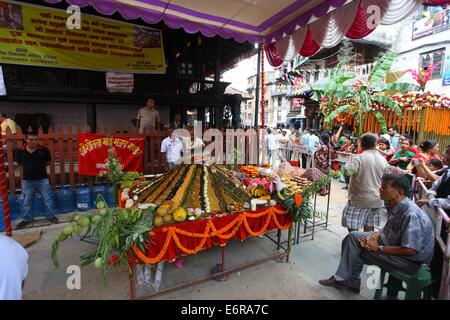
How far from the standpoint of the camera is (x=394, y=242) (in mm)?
2420

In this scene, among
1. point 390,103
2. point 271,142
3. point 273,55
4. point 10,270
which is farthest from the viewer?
point 271,142

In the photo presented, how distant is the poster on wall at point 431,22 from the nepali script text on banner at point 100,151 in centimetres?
1704

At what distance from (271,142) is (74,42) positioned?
7.93 meters

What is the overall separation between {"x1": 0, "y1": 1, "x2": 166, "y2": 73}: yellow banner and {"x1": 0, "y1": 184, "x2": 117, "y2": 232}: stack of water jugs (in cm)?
358

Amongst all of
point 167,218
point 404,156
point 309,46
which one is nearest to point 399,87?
point 404,156

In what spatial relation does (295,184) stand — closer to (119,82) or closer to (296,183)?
(296,183)

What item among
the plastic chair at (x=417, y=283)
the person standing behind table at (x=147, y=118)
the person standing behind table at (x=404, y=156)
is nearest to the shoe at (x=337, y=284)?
the plastic chair at (x=417, y=283)

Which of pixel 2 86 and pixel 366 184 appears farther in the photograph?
→ pixel 2 86

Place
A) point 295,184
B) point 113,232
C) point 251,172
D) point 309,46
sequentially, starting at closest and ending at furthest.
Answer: point 113,232 < point 295,184 < point 309,46 < point 251,172

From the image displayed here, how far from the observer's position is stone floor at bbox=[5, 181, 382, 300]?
111 inches

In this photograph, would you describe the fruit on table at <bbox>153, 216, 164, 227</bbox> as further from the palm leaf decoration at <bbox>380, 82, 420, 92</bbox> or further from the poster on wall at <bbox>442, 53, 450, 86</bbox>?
the poster on wall at <bbox>442, 53, 450, 86</bbox>

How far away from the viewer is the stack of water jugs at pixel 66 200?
488 centimetres

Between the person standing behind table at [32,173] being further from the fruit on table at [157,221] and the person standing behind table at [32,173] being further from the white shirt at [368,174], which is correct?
the white shirt at [368,174]

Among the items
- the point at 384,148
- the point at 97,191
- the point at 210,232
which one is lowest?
the point at 97,191
